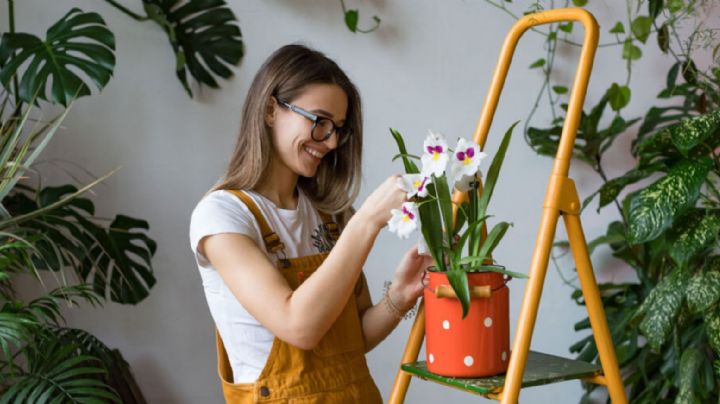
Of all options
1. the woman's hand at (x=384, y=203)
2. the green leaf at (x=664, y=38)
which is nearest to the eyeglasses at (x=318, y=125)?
the woman's hand at (x=384, y=203)

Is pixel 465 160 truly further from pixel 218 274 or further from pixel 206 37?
pixel 206 37

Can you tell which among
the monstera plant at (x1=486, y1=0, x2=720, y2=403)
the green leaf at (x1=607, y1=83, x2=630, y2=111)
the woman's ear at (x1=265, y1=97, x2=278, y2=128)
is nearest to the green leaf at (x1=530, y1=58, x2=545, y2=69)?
the monstera plant at (x1=486, y1=0, x2=720, y2=403)

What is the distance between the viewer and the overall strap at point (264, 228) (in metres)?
1.78

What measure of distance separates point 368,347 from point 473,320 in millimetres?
503

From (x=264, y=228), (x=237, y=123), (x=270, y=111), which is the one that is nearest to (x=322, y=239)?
(x=264, y=228)

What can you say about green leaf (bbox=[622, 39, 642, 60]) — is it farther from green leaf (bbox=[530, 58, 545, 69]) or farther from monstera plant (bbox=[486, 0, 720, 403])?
green leaf (bbox=[530, 58, 545, 69])

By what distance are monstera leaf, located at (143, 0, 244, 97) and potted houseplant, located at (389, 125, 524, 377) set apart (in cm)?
168

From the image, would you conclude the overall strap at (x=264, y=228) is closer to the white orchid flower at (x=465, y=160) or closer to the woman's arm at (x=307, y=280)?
the woman's arm at (x=307, y=280)

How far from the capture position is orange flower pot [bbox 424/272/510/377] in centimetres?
146

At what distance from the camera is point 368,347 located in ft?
6.31

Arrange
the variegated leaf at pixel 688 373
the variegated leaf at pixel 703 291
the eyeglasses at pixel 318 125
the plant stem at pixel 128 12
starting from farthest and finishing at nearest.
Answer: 1. the plant stem at pixel 128 12
2. the variegated leaf at pixel 688 373
3. the variegated leaf at pixel 703 291
4. the eyeglasses at pixel 318 125

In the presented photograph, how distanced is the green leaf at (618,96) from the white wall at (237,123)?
4.9 inches

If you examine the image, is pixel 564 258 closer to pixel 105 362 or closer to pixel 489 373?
pixel 105 362

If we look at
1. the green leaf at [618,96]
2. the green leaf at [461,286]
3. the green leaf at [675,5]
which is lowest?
the green leaf at [461,286]
